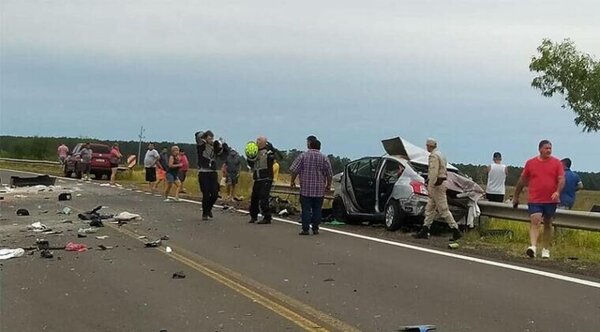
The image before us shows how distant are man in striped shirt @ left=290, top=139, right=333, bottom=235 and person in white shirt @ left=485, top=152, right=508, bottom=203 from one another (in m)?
4.91

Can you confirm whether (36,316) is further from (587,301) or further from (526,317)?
(587,301)

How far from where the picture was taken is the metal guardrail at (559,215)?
13.3 metres

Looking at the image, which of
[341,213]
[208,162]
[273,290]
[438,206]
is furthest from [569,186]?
[273,290]

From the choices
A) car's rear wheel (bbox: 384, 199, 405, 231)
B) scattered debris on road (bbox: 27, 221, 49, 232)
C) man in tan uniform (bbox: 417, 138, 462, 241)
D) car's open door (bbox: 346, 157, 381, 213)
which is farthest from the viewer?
car's open door (bbox: 346, 157, 381, 213)

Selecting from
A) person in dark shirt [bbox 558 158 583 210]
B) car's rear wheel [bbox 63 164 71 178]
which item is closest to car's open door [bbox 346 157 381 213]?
person in dark shirt [bbox 558 158 583 210]

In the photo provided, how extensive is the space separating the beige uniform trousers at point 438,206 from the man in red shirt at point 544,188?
202 cm

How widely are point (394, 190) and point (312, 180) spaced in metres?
1.61

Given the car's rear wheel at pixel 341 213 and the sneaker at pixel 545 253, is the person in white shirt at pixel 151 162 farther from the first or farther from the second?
the sneaker at pixel 545 253

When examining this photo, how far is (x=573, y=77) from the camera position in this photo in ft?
94.8

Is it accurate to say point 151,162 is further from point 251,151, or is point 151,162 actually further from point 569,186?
point 569,186

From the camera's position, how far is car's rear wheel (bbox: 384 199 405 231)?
51.6 ft

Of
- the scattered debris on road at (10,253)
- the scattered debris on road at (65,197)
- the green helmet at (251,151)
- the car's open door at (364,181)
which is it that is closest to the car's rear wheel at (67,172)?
the scattered debris on road at (65,197)

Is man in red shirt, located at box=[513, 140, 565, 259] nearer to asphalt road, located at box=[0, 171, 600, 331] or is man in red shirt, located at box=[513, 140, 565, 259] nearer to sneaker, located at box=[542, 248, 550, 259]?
sneaker, located at box=[542, 248, 550, 259]

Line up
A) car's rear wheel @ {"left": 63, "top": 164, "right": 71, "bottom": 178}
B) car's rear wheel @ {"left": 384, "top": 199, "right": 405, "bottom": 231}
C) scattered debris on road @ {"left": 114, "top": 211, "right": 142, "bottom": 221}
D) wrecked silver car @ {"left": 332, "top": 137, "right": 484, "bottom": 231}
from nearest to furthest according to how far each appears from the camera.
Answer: wrecked silver car @ {"left": 332, "top": 137, "right": 484, "bottom": 231} < car's rear wheel @ {"left": 384, "top": 199, "right": 405, "bottom": 231} < scattered debris on road @ {"left": 114, "top": 211, "right": 142, "bottom": 221} < car's rear wheel @ {"left": 63, "top": 164, "right": 71, "bottom": 178}
